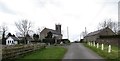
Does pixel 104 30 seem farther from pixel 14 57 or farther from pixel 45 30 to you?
pixel 14 57

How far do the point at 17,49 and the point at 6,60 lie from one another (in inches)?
162

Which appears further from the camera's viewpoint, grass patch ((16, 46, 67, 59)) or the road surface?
grass patch ((16, 46, 67, 59))

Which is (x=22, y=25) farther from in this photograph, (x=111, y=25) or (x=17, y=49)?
(x=17, y=49)

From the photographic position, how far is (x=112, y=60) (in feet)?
56.0

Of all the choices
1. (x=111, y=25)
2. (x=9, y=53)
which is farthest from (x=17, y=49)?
(x=111, y=25)

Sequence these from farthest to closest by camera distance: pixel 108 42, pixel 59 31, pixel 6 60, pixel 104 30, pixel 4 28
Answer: pixel 59 31 → pixel 4 28 → pixel 104 30 → pixel 108 42 → pixel 6 60

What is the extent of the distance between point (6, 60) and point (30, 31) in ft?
267

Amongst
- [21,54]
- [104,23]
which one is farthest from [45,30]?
[21,54]

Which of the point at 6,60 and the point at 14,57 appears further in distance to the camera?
A: the point at 14,57

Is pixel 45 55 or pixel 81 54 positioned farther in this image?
pixel 81 54

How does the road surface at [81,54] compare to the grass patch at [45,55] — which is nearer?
the road surface at [81,54]

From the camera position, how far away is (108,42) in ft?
167

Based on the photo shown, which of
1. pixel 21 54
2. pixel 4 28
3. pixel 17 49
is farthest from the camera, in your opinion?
pixel 4 28

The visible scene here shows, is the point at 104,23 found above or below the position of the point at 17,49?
above
